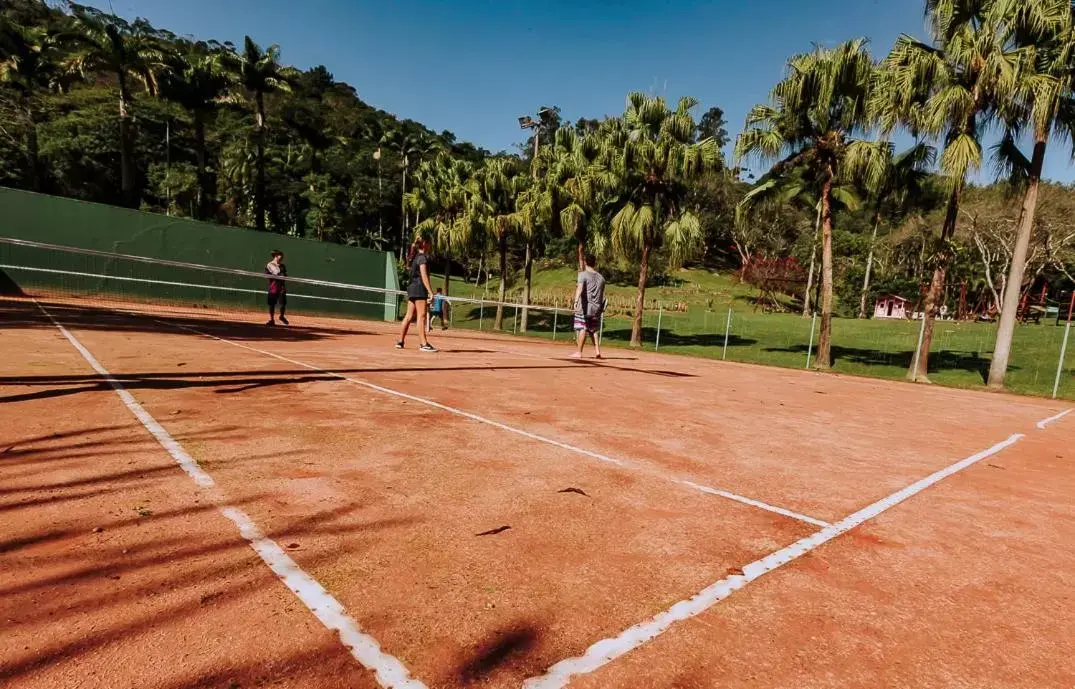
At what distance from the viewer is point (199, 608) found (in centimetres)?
185

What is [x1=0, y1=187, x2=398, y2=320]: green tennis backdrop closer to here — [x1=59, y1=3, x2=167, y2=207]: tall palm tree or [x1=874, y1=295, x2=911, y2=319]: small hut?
[x1=59, y1=3, x2=167, y2=207]: tall palm tree

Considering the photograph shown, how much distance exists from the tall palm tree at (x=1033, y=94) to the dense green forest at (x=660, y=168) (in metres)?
0.04

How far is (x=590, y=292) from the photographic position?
10.8 metres

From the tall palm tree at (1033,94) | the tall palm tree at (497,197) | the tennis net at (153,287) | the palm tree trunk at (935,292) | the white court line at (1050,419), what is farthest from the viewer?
the tall palm tree at (497,197)

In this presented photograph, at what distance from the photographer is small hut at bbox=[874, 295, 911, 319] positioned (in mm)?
54562

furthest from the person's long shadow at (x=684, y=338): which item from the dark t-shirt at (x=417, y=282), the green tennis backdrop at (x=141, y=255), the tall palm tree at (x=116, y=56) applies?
the tall palm tree at (x=116, y=56)

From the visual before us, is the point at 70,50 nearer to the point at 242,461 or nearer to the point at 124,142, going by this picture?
the point at 124,142

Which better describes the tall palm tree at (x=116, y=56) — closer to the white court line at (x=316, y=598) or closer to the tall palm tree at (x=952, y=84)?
the tall palm tree at (x=952, y=84)

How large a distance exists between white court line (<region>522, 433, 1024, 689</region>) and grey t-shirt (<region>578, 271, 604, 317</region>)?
302 inches

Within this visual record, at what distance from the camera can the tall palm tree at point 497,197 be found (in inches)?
1027

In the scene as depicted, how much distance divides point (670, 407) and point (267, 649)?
5293 mm

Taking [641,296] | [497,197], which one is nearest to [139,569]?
[641,296]

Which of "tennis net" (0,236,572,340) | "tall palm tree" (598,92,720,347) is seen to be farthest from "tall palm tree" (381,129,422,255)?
"tall palm tree" (598,92,720,347)

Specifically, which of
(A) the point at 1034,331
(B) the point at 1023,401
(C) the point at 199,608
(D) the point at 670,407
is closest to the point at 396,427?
(C) the point at 199,608
